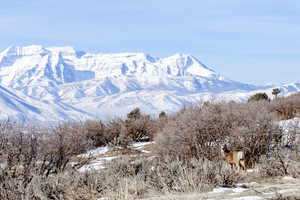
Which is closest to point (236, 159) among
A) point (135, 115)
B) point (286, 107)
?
point (286, 107)

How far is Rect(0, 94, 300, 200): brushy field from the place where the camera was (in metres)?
11.5

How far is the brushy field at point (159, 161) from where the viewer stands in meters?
11.5

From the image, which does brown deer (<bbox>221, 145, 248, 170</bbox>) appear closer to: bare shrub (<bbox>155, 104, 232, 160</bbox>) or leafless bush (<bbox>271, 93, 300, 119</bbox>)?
bare shrub (<bbox>155, 104, 232, 160</bbox>)

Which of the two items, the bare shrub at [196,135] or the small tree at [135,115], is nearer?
the bare shrub at [196,135]

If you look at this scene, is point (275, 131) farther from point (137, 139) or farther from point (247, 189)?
point (137, 139)

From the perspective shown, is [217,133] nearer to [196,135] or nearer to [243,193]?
[196,135]

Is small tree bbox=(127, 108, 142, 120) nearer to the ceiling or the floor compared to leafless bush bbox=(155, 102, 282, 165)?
nearer to the floor

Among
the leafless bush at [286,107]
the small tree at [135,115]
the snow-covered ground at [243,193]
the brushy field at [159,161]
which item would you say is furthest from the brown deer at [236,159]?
the small tree at [135,115]

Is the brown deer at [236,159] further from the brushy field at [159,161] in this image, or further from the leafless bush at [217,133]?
the leafless bush at [217,133]

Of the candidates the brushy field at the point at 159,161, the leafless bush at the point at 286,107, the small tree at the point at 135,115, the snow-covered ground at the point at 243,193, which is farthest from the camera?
the small tree at the point at 135,115

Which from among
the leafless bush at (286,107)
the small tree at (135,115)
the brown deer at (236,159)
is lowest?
the small tree at (135,115)

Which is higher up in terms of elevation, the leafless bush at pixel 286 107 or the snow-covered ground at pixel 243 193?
the leafless bush at pixel 286 107

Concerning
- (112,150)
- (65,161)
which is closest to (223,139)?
(65,161)

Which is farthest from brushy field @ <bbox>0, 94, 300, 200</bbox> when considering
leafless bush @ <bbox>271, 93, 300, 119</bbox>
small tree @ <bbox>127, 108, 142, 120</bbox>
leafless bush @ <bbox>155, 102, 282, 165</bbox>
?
small tree @ <bbox>127, 108, 142, 120</bbox>
